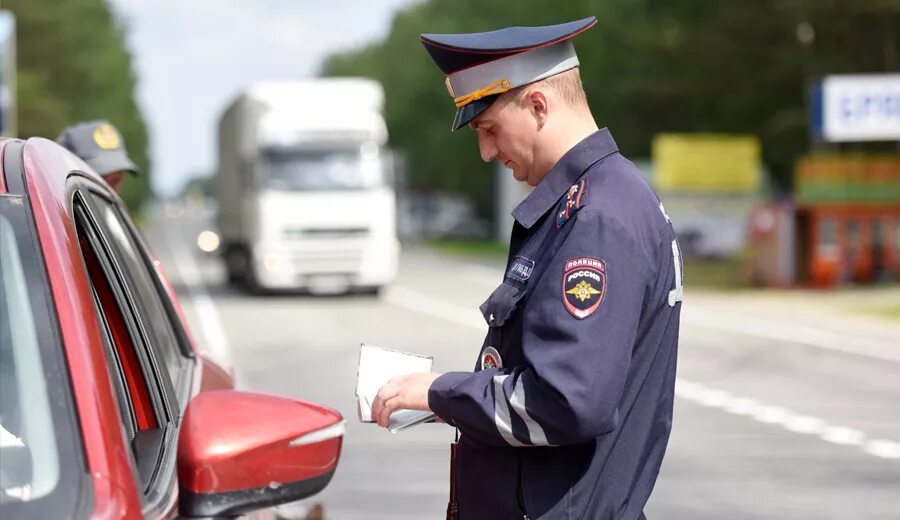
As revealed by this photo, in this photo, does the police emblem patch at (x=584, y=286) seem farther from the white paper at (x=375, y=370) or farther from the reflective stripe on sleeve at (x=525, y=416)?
the white paper at (x=375, y=370)

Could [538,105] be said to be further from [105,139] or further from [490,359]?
[105,139]

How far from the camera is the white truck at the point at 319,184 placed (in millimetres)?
27109

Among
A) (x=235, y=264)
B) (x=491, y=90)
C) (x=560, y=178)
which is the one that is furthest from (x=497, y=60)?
(x=235, y=264)

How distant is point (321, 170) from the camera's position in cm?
2714

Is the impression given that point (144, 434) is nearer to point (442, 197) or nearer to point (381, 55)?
point (381, 55)

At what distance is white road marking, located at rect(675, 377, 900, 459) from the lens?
10680 mm

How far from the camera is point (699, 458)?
9.98 metres

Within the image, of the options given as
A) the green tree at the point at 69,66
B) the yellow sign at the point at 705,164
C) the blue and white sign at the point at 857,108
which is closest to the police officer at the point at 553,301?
the blue and white sign at the point at 857,108

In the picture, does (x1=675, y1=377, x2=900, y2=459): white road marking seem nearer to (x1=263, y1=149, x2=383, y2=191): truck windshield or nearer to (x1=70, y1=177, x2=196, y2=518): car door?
(x1=70, y1=177, x2=196, y2=518): car door

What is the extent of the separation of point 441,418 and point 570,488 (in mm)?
264

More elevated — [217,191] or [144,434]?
[144,434]

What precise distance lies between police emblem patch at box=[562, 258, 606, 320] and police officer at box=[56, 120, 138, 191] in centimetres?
414

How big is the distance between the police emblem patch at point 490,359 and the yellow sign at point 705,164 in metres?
41.3

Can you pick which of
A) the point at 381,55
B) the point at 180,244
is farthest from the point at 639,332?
the point at 381,55
